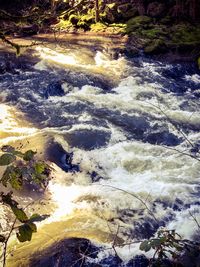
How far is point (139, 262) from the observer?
451 cm

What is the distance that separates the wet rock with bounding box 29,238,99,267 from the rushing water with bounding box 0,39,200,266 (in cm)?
15

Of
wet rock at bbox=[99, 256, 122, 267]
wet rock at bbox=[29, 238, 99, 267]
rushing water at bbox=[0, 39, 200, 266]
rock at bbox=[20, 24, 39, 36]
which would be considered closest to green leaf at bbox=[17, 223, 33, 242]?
rushing water at bbox=[0, 39, 200, 266]

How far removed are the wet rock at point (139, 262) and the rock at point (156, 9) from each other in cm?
1204

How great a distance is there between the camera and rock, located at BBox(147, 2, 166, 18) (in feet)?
48.6

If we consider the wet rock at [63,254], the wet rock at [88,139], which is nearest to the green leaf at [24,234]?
the wet rock at [63,254]

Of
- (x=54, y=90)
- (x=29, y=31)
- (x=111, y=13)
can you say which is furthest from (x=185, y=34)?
(x=29, y=31)

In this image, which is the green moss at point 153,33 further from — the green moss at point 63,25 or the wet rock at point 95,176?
the wet rock at point 95,176

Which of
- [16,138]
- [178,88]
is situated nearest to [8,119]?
[16,138]

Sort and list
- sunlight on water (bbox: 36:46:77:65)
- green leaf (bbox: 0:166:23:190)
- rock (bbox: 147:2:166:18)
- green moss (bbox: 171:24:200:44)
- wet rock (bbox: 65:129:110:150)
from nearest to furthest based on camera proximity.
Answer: green leaf (bbox: 0:166:23:190) → wet rock (bbox: 65:129:110:150) → sunlight on water (bbox: 36:46:77:65) → green moss (bbox: 171:24:200:44) → rock (bbox: 147:2:166:18)

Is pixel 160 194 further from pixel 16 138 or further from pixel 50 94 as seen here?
pixel 50 94

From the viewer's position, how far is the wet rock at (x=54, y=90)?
9961 mm

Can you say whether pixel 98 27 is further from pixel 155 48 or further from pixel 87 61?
pixel 87 61

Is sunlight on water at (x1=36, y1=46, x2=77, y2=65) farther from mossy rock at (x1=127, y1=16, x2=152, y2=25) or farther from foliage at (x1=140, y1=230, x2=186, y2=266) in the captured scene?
foliage at (x1=140, y1=230, x2=186, y2=266)

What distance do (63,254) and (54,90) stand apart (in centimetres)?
634
